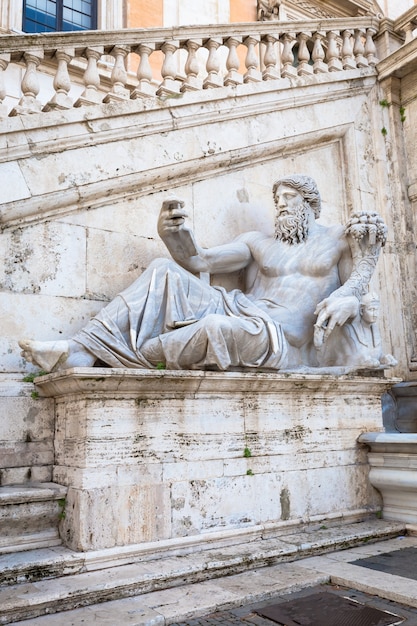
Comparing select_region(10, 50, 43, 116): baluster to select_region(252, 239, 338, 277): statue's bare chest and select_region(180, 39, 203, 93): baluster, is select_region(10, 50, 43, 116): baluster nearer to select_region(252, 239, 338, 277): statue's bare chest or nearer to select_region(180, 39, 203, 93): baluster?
select_region(180, 39, 203, 93): baluster

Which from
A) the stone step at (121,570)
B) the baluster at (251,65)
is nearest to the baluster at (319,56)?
the baluster at (251,65)

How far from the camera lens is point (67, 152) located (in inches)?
186

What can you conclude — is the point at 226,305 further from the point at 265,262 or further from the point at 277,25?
the point at 277,25

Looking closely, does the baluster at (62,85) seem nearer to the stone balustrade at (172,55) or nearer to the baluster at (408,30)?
the stone balustrade at (172,55)

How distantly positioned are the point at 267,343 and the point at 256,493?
1.04 m

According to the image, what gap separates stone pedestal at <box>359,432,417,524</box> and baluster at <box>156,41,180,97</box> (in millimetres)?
3583

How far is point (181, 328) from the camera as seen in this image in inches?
158

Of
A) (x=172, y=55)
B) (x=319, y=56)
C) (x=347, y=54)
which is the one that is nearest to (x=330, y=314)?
(x=172, y=55)

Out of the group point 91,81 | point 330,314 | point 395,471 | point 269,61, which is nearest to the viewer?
point 395,471

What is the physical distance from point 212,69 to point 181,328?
3.24 metres

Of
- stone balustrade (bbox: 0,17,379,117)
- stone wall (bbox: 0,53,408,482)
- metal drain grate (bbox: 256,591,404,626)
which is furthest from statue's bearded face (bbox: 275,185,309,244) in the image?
metal drain grate (bbox: 256,591,404,626)

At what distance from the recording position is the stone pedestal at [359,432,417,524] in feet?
13.7

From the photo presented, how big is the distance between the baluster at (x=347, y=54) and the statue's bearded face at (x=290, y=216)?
306 centimetres

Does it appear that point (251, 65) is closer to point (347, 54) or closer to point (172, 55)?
point (172, 55)
